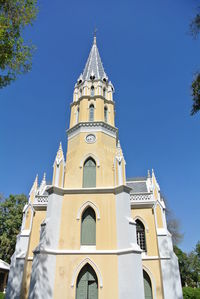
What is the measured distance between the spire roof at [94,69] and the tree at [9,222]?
20962 millimetres

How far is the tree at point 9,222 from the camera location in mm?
28844

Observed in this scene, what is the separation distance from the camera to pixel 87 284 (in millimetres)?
13008

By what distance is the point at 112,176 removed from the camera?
1652 centimetres

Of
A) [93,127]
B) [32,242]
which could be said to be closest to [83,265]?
[32,242]

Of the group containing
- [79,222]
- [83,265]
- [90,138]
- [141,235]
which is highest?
[90,138]

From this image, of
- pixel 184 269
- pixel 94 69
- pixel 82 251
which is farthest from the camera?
pixel 184 269

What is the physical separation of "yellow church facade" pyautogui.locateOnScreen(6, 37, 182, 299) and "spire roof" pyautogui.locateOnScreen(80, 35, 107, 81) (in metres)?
4.10

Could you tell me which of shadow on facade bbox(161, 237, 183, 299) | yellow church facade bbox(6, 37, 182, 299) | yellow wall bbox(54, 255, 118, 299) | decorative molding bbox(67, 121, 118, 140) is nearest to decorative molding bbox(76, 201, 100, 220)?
yellow church facade bbox(6, 37, 182, 299)

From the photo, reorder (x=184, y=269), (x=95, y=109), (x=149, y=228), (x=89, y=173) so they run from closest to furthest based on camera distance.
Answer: (x=149, y=228)
(x=89, y=173)
(x=95, y=109)
(x=184, y=269)

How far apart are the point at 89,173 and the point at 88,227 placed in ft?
13.3

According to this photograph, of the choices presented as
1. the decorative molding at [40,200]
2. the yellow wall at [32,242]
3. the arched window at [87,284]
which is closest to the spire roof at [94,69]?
the decorative molding at [40,200]

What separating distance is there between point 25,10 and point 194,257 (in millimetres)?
52619

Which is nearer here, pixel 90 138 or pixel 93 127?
pixel 90 138

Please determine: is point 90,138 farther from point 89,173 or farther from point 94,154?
point 89,173
